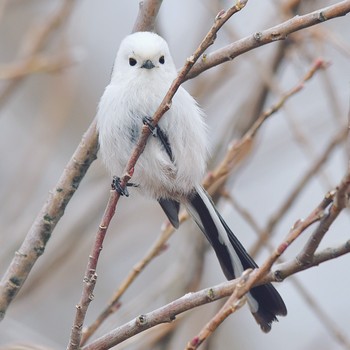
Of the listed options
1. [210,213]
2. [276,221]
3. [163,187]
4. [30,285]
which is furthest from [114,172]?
[30,285]

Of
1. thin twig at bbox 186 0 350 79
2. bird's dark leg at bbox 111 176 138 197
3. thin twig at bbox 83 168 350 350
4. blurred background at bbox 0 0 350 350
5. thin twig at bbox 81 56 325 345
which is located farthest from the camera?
blurred background at bbox 0 0 350 350

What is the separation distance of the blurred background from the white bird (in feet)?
0.60

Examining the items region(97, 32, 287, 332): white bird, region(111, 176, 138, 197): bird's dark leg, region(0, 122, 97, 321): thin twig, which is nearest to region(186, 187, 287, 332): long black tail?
region(97, 32, 287, 332): white bird

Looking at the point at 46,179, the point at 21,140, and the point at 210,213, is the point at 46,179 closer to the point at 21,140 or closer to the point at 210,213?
the point at 21,140

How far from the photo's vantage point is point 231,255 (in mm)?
1913

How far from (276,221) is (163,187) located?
51 cm

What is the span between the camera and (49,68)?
2.59 metres

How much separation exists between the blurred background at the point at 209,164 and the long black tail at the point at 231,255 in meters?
0.15

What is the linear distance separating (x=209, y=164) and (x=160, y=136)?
0.88 m

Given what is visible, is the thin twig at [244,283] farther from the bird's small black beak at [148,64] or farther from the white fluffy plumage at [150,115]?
the bird's small black beak at [148,64]

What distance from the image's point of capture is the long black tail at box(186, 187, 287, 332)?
169 centimetres

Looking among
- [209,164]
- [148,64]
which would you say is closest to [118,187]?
[148,64]

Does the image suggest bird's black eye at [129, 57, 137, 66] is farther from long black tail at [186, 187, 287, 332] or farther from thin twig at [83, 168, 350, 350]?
thin twig at [83, 168, 350, 350]

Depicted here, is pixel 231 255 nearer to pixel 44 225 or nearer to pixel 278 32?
pixel 44 225
